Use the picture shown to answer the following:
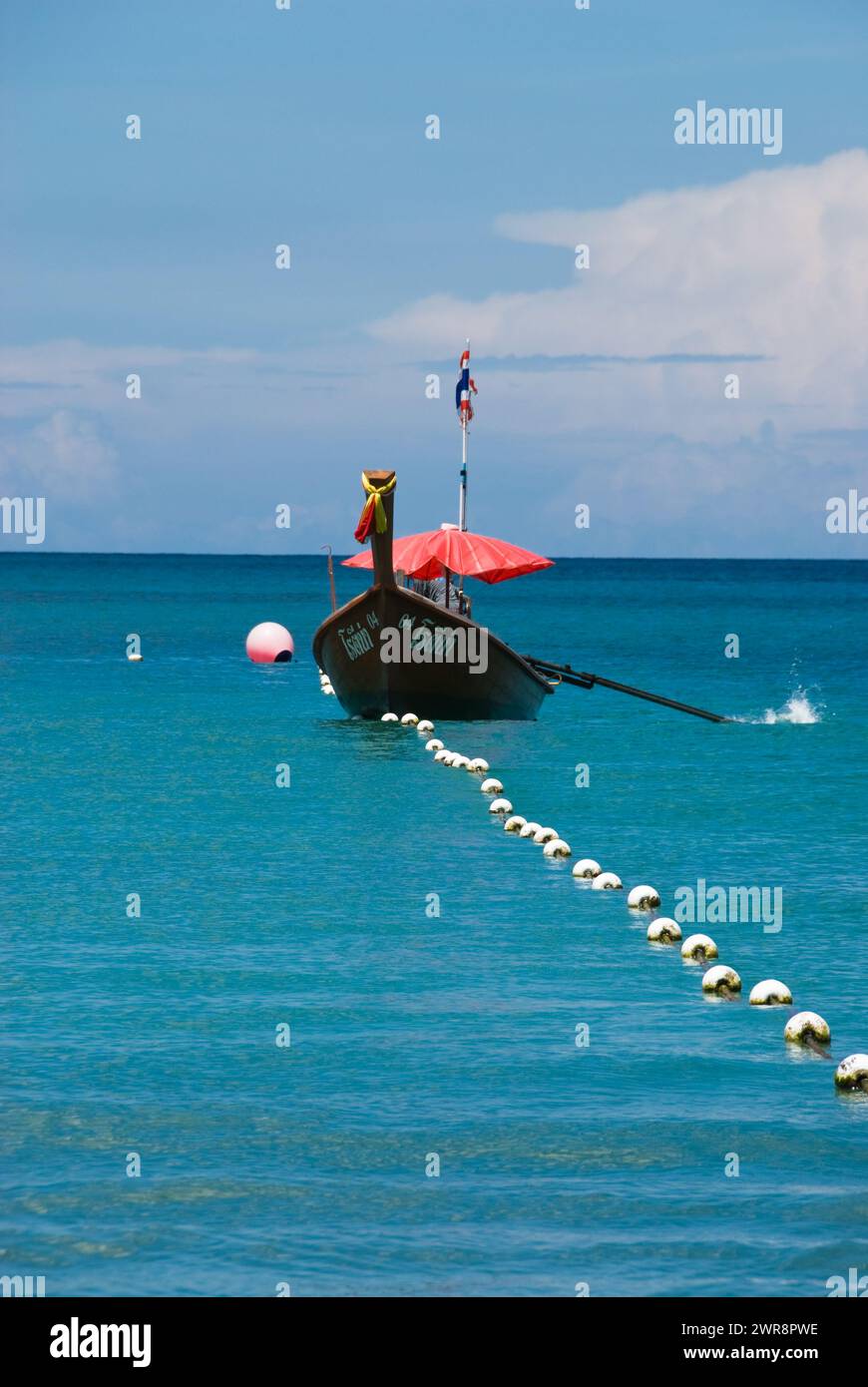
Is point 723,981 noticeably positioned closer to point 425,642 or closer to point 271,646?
point 425,642

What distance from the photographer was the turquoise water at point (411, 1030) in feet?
33.6

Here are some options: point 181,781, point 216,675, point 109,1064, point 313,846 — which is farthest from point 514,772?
point 216,675

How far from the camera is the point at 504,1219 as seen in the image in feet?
34.6

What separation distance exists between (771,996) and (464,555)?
2196cm

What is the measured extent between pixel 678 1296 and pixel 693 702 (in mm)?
41944

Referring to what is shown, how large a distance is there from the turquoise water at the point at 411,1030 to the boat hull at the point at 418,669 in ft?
9.26

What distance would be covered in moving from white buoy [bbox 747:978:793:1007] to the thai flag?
26247 mm

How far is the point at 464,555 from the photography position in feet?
120

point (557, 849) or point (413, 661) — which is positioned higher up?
point (413, 661)

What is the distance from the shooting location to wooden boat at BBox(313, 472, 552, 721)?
117 feet

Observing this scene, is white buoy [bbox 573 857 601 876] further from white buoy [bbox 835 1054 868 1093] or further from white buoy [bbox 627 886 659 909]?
white buoy [bbox 835 1054 868 1093]

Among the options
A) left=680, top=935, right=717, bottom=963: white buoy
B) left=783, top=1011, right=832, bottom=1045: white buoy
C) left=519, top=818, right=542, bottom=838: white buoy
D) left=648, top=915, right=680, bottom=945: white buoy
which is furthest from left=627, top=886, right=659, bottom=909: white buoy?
left=783, top=1011, right=832, bottom=1045: white buoy

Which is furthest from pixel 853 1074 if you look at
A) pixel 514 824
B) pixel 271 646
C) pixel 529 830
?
pixel 271 646
